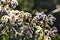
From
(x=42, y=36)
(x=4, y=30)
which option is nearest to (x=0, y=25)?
(x=4, y=30)

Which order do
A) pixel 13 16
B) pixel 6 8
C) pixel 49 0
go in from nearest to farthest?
pixel 13 16, pixel 6 8, pixel 49 0

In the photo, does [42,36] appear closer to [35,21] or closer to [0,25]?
[35,21]

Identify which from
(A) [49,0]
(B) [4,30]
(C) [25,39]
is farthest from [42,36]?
(A) [49,0]

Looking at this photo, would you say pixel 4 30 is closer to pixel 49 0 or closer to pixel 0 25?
pixel 0 25

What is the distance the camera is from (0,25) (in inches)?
79.1

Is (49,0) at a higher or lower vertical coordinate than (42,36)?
higher

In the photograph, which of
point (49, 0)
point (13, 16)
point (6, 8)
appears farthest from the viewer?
point (49, 0)

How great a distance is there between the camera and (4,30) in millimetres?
2029

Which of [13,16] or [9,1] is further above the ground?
[9,1]

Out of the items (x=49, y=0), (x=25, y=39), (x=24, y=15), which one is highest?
(x=49, y=0)

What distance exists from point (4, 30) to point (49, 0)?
14.1ft

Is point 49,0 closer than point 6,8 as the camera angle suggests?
No

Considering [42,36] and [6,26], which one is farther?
[42,36]

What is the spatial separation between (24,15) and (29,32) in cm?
14
